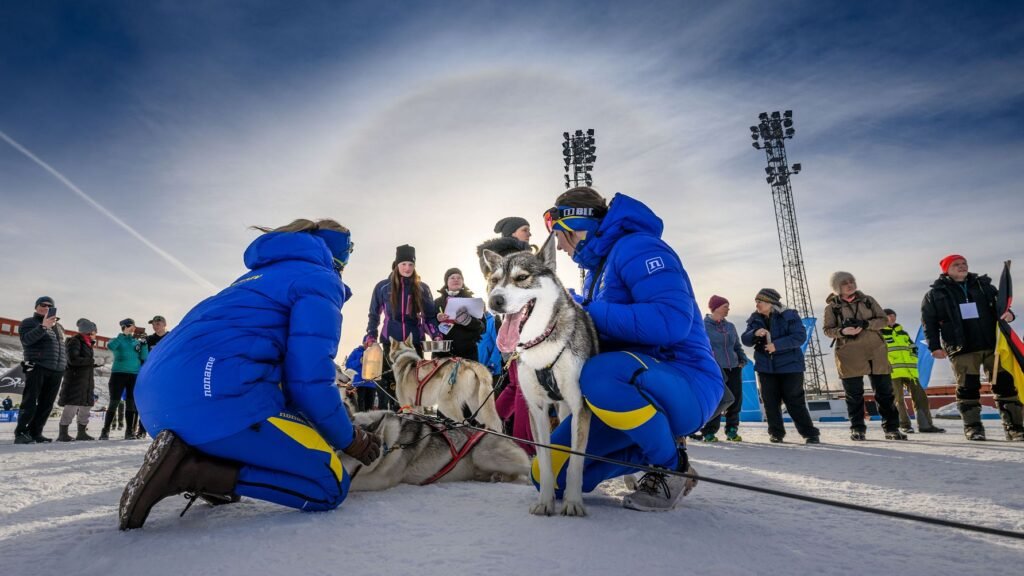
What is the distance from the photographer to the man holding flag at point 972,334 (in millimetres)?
5195

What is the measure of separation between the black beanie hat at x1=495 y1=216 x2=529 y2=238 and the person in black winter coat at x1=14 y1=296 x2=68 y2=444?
6.54 metres

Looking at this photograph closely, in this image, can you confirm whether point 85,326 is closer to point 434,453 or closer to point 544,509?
point 434,453

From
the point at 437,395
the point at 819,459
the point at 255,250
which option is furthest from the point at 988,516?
the point at 437,395

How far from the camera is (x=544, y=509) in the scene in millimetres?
2021

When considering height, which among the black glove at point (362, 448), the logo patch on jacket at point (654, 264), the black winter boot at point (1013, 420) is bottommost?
the black winter boot at point (1013, 420)

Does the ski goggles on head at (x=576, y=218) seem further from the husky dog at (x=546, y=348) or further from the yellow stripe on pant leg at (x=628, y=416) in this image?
the yellow stripe on pant leg at (x=628, y=416)

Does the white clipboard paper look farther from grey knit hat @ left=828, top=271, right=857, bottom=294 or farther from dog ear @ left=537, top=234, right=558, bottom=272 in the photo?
grey knit hat @ left=828, top=271, right=857, bottom=294

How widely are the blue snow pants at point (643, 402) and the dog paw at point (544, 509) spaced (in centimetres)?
24

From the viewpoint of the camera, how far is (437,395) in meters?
5.13

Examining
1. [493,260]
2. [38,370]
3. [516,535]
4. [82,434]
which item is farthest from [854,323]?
[82,434]

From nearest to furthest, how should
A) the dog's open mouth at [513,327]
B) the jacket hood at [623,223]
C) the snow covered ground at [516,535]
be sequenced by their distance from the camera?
the snow covered ground at [516,535]
the dog's open mouth at [513,327]
the jacket hood at [623,223]

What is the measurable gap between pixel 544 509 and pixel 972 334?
5854mm

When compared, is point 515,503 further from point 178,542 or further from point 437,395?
point 437,395

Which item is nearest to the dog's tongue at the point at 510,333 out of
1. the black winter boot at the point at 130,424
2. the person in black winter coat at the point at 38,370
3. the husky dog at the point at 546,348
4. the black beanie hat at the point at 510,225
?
the husky dog at the point at 546,348
